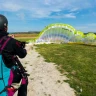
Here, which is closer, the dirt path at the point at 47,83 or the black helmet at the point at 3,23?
the black helmet at the point at 3,23

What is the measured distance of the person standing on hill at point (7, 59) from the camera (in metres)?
4.39

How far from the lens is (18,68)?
4.77 meters

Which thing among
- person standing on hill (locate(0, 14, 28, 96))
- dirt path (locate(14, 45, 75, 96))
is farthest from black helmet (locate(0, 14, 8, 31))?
dirt path (locate(14, 45, 75, 96))

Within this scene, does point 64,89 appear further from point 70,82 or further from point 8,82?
point 8,82

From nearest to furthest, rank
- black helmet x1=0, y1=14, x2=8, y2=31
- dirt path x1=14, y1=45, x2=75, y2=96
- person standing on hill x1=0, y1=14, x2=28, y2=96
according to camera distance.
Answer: person standing on hill x1=0, y1=14, x2=28, y2=96 < black helmet x1=0, y1=14, x2=8, y2=31 < dirt path x1=14, y1=45, x2=75, y2=96

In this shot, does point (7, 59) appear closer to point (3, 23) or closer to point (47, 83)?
point (3, 23)

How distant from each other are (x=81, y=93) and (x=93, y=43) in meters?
23.3

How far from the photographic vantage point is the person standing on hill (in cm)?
439

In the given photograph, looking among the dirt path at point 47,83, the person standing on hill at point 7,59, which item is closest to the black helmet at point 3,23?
the person standing on hill at point 7,59

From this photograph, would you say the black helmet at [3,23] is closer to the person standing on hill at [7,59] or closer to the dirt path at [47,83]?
the person standing on hill at [7,59]

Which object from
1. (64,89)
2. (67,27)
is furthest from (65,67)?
(67,27)

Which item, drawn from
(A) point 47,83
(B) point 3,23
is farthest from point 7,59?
(A) point 47,83

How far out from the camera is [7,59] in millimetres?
4453

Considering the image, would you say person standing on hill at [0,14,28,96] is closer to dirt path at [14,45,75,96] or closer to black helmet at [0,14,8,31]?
black helmet at [0,14,8,31]
